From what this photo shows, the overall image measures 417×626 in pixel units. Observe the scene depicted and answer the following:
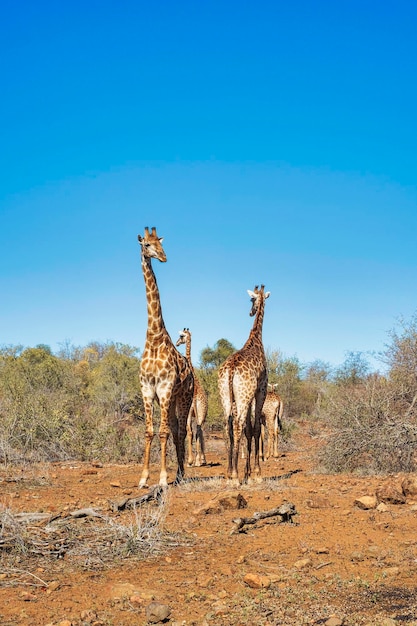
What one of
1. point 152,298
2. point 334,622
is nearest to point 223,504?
point 334,622

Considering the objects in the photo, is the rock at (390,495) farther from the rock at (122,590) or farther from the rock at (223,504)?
the rock at (122,590)

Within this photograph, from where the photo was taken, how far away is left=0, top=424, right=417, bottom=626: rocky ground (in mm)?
4477

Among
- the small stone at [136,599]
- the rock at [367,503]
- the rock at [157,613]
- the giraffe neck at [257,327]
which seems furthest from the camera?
the giraffe neck at [257,327]

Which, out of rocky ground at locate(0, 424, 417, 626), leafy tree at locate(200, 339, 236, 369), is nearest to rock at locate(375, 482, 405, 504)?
rocky ground at locate(0, 424, 417, 626)

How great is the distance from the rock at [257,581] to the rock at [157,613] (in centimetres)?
78

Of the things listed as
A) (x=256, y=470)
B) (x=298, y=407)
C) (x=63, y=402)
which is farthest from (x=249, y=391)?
(x=298, y=407)

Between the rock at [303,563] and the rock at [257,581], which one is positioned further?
the rock at [303,563]

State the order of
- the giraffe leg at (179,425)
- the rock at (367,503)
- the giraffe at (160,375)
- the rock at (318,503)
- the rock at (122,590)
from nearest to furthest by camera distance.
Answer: the rock at (122,590), the rock at (367,503), the rock at (318,503), the giraffe at (160,375), the giraffe leg at (179,425)

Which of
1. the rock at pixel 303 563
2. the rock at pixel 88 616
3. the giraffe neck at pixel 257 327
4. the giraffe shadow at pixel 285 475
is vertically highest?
the giraffe neck at pixel 257 327

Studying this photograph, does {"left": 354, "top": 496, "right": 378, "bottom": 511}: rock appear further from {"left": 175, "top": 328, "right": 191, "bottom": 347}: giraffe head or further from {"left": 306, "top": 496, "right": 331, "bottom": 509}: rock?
{"left": 175, "top": 328, "right": 191, "bottom": 347}: giraffe head

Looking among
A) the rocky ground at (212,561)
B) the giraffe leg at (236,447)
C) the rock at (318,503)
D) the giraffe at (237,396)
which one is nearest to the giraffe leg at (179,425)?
the giraffe at (237,396)

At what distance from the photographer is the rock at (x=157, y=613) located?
173 inches

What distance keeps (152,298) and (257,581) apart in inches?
244

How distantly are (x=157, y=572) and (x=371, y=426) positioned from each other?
712 cm
